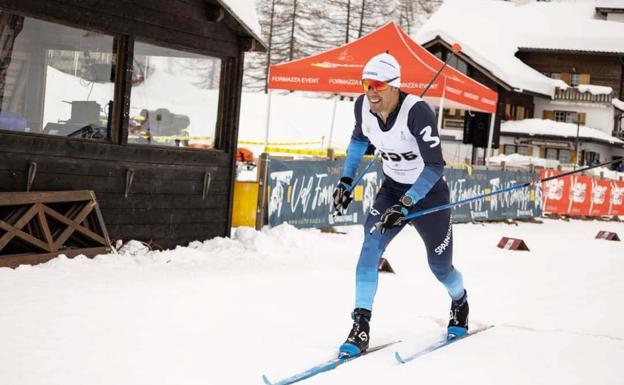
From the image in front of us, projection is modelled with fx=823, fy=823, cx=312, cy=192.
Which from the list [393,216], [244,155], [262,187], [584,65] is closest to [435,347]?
[393,216]

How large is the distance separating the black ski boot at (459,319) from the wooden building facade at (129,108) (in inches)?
183

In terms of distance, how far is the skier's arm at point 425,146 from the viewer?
5711 mm

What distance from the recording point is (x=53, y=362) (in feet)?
16.3

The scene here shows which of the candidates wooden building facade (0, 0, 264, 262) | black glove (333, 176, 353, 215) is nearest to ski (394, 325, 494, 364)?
black glove (333, 176, 353, 215)

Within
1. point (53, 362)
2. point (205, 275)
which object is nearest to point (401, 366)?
point (53, 362)

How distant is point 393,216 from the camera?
18.5 ft

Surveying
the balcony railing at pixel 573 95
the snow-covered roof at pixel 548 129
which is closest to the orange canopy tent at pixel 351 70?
the snow-covered roof at pixel 548 129

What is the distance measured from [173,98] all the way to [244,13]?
5.07 feet

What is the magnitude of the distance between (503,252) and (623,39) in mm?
47130

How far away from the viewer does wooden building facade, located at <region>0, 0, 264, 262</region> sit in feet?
28.2

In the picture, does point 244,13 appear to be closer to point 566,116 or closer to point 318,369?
point 318,369

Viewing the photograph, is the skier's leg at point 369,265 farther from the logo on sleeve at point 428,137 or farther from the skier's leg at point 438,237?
the logo on sleeve at point 428,137

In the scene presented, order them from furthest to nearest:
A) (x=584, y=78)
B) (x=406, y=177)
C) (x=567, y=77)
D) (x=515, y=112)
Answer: (x=584, y=78), (x=567, y=77), (x=515, y=112), (x=406, y=177)

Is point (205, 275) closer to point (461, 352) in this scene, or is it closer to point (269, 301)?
point (269, 301)
